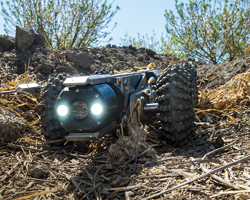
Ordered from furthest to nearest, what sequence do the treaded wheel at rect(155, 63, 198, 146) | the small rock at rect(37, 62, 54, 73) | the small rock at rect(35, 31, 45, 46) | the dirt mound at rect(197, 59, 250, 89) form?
1. the small rock at rect(35, 31, 45, 46)
2. the dirt mound at rect(197, 59, 250, 89)
3. the small rock at rect(37, 62, 54, 73)
4. the treaded wheel at rect(155, 63, 198, 146)

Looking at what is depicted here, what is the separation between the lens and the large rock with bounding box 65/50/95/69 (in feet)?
20.0

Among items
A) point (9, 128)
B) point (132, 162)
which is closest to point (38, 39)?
point (9, 128)

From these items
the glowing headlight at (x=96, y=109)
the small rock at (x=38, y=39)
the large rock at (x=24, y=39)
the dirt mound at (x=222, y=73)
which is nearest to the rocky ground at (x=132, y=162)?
the glowing headlight at (x=96, y=109)

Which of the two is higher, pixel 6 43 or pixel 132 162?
pixel 6 43

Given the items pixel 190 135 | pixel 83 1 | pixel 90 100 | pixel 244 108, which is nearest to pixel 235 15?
pixel 83 1

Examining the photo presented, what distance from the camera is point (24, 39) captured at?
6125mm

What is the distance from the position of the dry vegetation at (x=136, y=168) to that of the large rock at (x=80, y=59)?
3.05 metres

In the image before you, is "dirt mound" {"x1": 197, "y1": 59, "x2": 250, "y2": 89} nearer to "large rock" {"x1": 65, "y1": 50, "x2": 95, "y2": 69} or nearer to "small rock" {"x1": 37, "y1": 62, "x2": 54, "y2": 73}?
"large rock" {"x1": 65, "y1": 50, "x2": 95, "y2": 69}

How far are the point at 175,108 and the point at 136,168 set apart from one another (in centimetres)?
76

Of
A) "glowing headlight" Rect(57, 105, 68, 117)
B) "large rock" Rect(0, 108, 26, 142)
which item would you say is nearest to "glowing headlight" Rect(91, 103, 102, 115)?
"glowing headlight" Rect(57, 105, 68, 117)

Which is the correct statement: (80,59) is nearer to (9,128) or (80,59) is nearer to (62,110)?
(9,128)

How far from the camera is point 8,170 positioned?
2357mm

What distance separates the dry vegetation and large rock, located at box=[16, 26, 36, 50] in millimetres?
3531

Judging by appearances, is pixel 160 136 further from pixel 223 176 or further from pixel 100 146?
pixel 223 176
